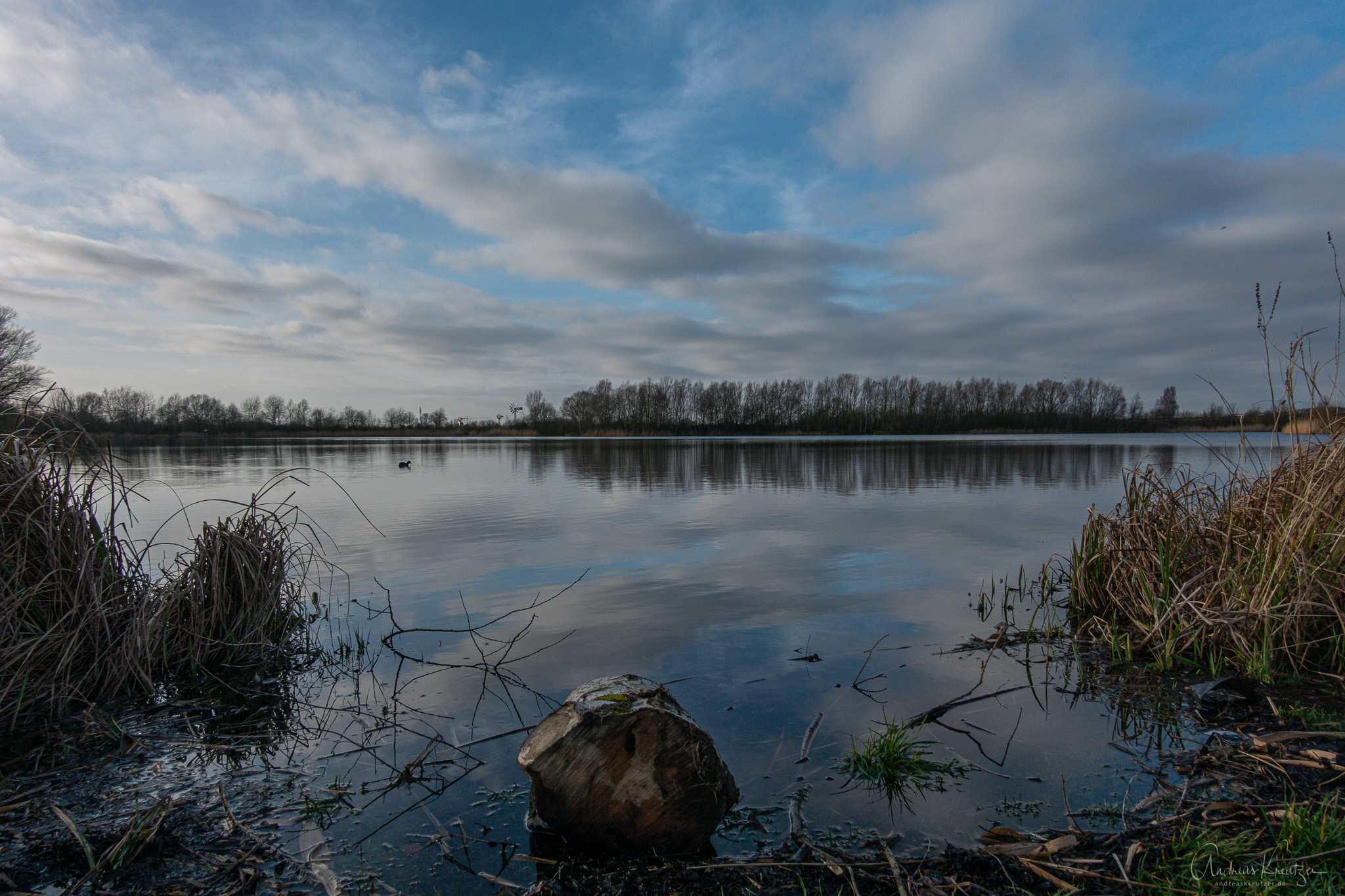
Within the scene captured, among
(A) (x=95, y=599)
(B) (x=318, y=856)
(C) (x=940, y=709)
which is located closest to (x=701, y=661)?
(C) (x=940, y=709)

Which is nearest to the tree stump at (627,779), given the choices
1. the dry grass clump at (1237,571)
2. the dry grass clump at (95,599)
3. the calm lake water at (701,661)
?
the calm lake water at (701,661)

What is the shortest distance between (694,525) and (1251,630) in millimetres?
10326

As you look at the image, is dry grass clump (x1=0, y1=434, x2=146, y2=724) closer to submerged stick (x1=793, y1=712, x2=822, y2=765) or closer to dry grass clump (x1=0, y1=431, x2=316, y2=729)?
dry grass clump (x1=0, y1=431, x2=316, y2=729)

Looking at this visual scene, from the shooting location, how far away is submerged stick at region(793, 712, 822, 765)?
161 inches

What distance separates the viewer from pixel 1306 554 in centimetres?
529

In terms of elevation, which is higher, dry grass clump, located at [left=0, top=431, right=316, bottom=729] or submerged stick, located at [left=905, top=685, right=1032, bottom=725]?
dry grass clump, located at [left=0, top=431, right=316, bottom=729]

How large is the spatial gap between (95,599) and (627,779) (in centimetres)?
476

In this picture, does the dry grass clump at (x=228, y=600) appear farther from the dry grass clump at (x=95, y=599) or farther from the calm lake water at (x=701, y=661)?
the calm lake water at (x=701, y=661)

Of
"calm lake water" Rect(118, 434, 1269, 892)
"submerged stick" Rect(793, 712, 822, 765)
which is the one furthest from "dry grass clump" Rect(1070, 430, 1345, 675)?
"submerged stick" Rect(793, 712, 822, 765)

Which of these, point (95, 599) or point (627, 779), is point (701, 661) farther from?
point (95, 599)

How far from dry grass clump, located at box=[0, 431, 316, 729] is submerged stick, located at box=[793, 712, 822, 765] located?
5.11 m

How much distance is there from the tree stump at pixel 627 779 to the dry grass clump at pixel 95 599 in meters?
3.86

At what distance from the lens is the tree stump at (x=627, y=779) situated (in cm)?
315

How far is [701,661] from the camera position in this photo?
19.8ft
